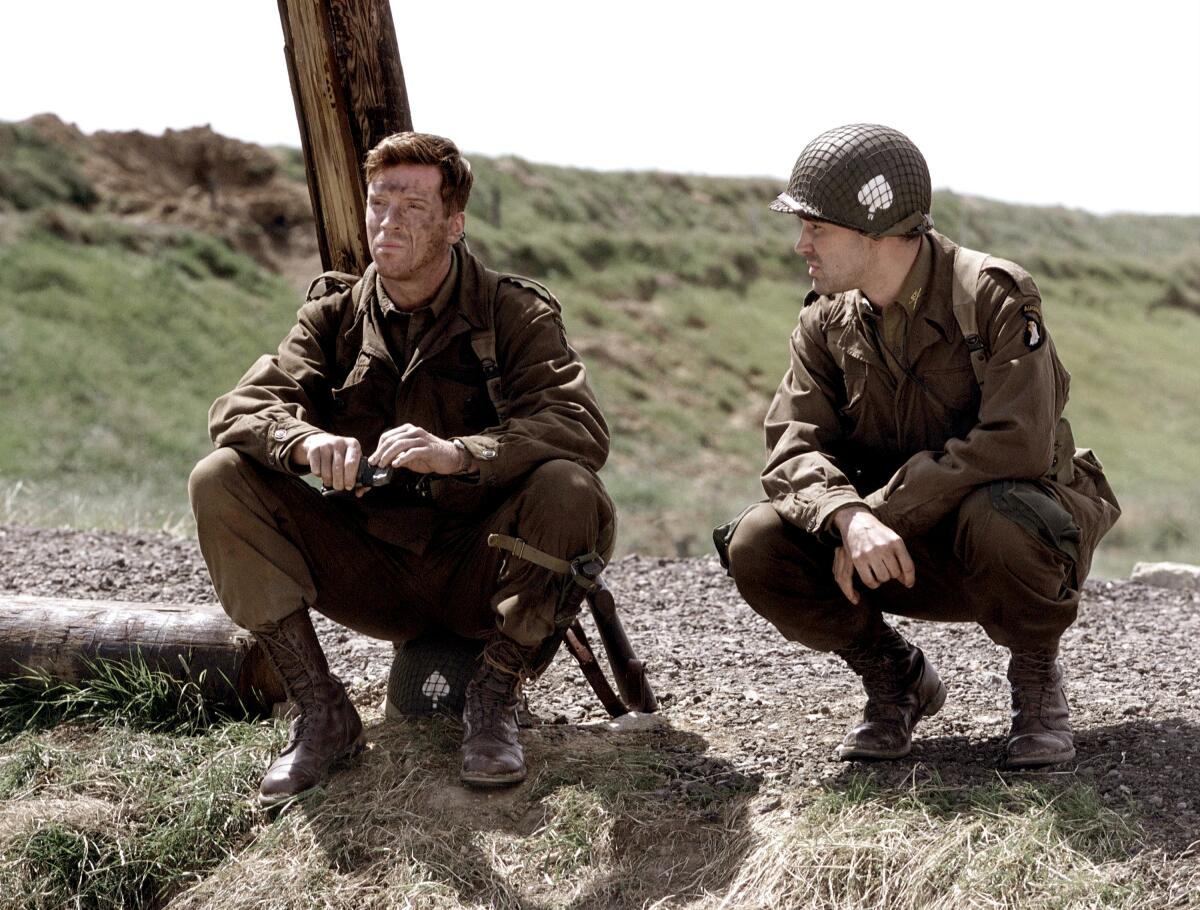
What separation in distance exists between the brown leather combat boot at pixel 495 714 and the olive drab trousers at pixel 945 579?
0.71 m

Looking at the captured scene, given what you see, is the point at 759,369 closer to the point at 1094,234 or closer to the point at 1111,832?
the point at 1111,832

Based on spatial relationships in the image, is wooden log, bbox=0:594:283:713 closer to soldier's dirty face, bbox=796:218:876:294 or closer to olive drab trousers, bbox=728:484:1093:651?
olive drab trousers, bbox=728:484:1093:651

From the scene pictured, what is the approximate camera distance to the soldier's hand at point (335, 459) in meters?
3.68

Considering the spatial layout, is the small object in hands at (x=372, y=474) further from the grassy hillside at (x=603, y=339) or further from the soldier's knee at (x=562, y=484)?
the grassy hillside at (x=603, y=339)

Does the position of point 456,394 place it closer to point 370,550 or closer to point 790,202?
point 370,550

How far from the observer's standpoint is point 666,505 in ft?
64.7

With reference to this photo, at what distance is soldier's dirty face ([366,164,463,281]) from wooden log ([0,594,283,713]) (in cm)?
141

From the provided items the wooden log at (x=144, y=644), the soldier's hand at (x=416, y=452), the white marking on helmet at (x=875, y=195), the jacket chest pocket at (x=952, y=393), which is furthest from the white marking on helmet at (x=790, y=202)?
the wooden log at (x=144, y=644)

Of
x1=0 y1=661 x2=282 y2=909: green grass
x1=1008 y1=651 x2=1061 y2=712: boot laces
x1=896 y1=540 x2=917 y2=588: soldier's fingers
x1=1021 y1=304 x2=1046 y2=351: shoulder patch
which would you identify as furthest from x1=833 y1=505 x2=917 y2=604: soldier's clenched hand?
x1=0 y1=661 x2=282 y2=909: green grass

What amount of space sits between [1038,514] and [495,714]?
165cm

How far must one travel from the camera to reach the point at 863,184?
A: 370cm

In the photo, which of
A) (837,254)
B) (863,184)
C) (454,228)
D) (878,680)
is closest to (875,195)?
(863,184)

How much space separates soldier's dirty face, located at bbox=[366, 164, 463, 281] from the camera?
408cm

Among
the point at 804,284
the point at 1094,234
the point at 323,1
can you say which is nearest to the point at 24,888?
the point at 323,1
